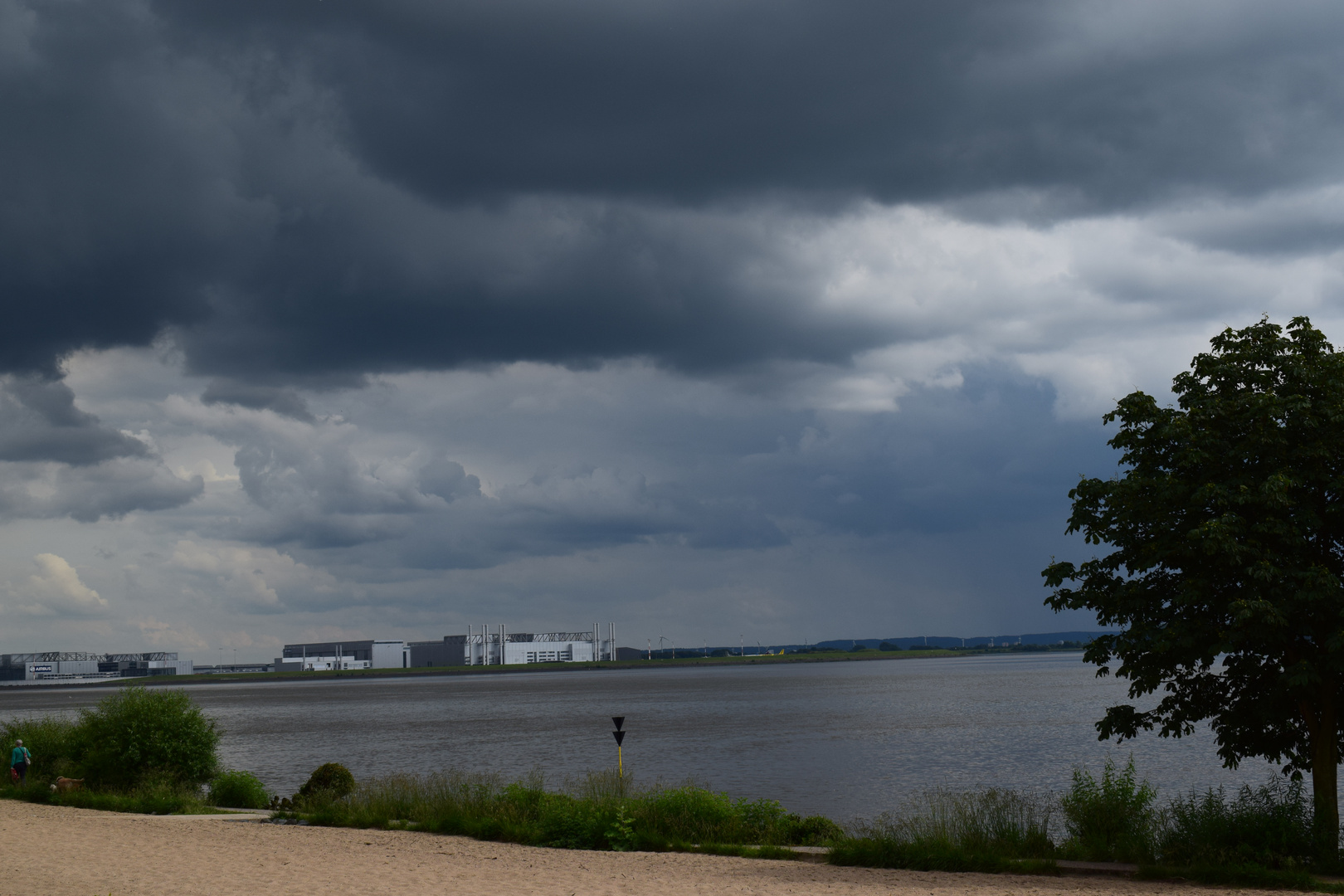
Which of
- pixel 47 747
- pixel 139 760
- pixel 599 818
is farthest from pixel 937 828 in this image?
pixel 47 747

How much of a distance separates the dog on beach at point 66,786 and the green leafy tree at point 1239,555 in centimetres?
3410

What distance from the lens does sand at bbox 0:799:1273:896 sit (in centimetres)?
1980

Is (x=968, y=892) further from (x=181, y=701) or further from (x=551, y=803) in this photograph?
(x=181, y=701)

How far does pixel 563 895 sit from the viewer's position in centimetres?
1930

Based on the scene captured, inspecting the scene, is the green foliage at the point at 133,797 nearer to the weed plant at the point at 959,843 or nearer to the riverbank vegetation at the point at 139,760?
the riverbank vegetation at the point at 139,760

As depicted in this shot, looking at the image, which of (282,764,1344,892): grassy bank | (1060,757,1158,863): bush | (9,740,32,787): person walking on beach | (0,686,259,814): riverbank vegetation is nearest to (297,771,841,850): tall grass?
(282,764,1344,892): grassy bank

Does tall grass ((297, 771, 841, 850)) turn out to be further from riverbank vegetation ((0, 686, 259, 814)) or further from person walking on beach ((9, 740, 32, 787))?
person walking on beach ((9, 740, 32, 787))

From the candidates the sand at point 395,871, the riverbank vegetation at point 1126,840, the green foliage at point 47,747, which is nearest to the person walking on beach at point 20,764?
the green foliage at point 47,747

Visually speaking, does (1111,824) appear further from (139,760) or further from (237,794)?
(139,760)

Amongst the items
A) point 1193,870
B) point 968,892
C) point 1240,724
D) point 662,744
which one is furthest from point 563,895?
point 662,744

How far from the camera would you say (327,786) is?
35750 millimetres

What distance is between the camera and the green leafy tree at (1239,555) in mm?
20453

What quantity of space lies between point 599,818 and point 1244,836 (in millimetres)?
14164

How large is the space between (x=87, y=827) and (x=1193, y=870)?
91.7 ft
